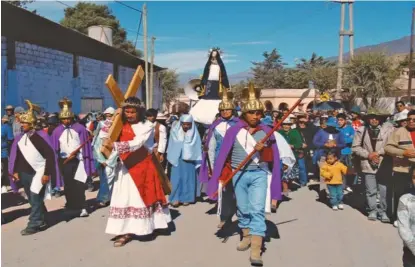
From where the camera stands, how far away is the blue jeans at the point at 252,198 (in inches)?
212

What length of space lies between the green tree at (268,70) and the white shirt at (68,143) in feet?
209

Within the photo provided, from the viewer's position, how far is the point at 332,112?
1331cm

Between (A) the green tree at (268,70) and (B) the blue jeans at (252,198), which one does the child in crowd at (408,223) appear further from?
(A) the green tree at (268,70)

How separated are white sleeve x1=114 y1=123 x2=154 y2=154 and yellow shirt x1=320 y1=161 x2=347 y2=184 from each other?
141 inches

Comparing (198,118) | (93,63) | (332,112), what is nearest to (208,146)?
(198,118)

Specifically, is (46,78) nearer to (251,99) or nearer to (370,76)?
(251,99)

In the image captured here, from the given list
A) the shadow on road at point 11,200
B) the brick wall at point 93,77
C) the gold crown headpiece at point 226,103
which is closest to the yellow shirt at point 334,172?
the gold crown headpiece at point 226,103

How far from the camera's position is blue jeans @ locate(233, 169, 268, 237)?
5.39 meters

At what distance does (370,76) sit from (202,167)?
77.8ft

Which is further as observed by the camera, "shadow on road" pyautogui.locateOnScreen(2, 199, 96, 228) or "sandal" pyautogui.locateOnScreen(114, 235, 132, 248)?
"shadow on road" pyautogui.locateOnScreen(2, 199, 96, 228)

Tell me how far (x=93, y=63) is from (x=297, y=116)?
40.9 feet

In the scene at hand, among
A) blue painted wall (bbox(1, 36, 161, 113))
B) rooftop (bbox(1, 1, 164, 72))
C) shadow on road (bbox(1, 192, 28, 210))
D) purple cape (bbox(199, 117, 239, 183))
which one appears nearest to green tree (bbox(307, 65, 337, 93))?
rooftop (bbox(1, 1, 164, 72))

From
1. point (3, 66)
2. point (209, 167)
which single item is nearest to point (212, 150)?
point (209, 167)

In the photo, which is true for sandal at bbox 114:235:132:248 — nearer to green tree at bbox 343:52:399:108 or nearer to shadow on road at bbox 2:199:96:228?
shadow on road at bbox 2:199:96:228
